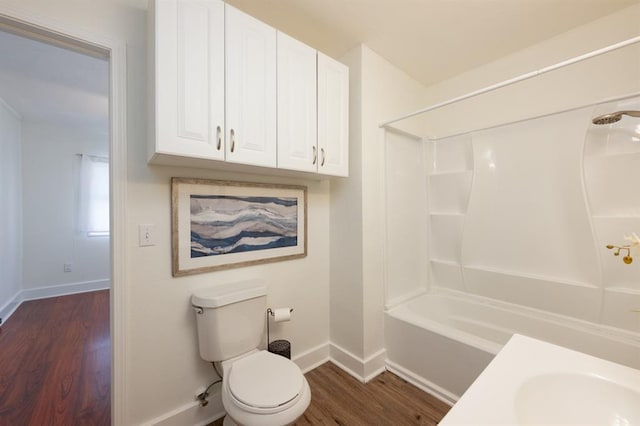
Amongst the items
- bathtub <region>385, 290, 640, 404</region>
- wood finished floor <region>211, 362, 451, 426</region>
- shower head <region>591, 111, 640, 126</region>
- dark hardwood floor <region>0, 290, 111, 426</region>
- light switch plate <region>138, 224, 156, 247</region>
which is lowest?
wood finished floor <region>211, 362, 451, 426</region>

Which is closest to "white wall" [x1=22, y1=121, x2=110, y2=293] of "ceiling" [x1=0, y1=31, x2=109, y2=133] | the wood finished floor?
"ceiling" [x1=0, y1=31, x2=109, y2=133]

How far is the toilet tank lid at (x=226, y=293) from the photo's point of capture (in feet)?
4.57

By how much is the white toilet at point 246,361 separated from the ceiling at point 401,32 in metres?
1.62

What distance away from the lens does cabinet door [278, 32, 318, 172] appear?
151 cm

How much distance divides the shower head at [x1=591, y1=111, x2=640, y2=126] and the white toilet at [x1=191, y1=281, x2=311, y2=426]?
221 cm

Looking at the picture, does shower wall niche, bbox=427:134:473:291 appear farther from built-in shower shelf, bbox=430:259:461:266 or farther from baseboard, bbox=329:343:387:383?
baseboard, bbox=329:343:387:383

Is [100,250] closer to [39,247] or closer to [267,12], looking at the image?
[39,247]

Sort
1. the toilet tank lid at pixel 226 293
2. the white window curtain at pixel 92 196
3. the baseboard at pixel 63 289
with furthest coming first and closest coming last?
1. the white window curtain at pixel 92 196
2. the baseboard at pixel 63 289
3. the toilet tank lid at pixel 226 293

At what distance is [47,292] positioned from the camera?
3.60 metres

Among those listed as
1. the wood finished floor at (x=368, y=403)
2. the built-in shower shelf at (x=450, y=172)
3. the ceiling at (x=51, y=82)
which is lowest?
the wood finished floor at (x=368, y=403)

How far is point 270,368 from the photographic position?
4.49 feet

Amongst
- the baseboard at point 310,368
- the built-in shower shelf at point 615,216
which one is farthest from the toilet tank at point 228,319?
the built-in shower shelf at point 615,216

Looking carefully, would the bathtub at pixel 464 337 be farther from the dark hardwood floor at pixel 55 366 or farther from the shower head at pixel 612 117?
the dark hardwood floor at pixel 55 366

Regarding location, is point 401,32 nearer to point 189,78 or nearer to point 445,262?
point 189,78
